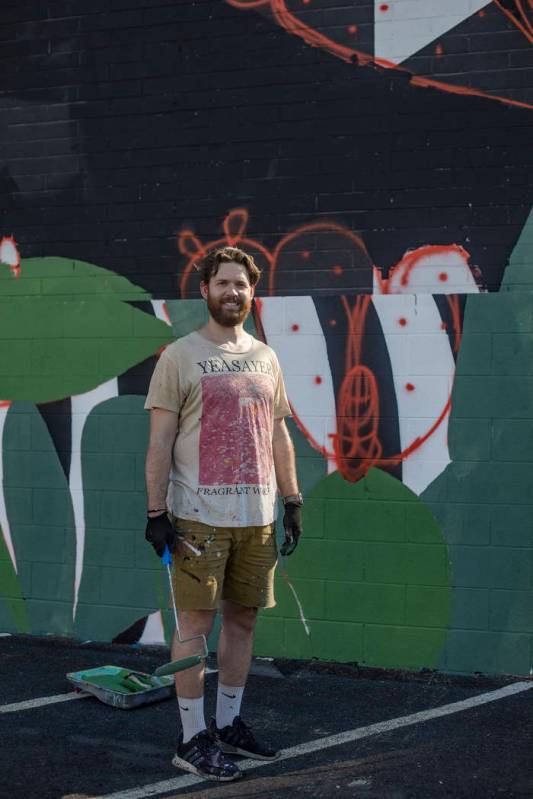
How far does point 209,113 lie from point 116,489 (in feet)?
7.89

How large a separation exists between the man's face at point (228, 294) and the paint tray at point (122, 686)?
197 centimetres

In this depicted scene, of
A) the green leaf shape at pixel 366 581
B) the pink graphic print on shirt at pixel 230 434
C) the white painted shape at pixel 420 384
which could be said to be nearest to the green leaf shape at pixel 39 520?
the green leaf shape at pixel 366 581

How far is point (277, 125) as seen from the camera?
6484 millimetres

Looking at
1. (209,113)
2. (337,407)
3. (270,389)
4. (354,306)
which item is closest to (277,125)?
(209,113)

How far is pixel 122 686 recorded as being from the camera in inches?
218

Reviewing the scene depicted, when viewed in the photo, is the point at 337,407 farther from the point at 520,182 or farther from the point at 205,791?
the point at 205,791

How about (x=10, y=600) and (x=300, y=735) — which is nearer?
(x=300, y=735)

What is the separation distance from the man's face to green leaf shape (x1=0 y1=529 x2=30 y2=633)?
3.09m

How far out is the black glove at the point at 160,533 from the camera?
4426 mm

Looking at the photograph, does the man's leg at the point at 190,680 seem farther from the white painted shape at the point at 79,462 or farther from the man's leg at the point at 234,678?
the white painted shape at the point at 79,462

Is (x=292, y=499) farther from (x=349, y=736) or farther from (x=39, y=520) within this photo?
(x=39, y=520)

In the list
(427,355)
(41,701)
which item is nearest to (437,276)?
(427,355)

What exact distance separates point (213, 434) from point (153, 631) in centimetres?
253

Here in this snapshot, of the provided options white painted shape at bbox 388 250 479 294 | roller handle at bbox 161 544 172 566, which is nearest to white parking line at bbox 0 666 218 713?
roller handle at bbox 161 544 172 566
